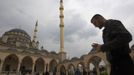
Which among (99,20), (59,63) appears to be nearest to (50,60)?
(59,63)

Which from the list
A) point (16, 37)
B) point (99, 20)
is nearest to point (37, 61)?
point (16, 37)

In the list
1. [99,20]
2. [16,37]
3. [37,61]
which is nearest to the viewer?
[99,20]

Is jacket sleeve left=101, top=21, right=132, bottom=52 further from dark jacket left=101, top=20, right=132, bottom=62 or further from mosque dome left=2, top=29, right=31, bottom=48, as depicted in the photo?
mosque dome left=2, top=29, right=31, bottom=48

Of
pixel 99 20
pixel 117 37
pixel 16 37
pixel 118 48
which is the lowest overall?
pixel 118 48

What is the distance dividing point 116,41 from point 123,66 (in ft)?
1.09

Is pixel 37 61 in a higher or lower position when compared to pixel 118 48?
higher

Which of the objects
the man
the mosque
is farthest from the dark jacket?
the mosque

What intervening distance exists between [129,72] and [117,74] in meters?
0.15

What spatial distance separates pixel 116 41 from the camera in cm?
202

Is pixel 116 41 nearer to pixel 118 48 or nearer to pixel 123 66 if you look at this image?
pixel 118 48

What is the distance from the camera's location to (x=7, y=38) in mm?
40594

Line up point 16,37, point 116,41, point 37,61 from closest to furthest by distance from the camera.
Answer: point 116,41
point 37,61
point 16,37

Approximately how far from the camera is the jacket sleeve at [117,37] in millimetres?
2029

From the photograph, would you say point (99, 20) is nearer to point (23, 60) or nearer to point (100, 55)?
point (100, 55)
